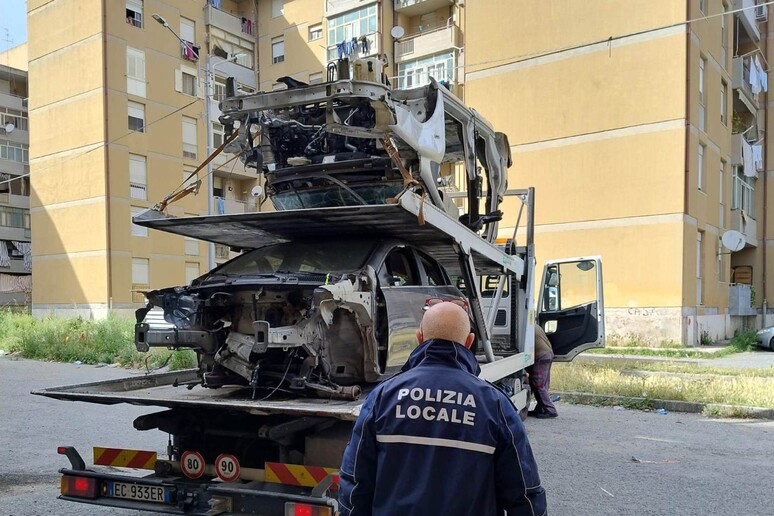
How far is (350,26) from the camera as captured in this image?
35219 millimetres

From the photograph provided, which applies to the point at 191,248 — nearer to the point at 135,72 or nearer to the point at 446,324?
the point at 135,72

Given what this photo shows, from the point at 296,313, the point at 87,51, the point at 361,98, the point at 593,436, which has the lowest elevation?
the point at 593,436

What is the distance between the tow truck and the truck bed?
0.05 ft

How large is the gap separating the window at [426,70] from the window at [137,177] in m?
13.5

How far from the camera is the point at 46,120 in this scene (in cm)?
3559

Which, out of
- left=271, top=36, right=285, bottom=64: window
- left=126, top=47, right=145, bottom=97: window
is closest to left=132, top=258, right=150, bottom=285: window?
left=126, top=47, right=145, bottom=97: window

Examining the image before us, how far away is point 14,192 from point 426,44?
2913cm

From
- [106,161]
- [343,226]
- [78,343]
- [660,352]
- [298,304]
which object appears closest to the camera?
[298,304]

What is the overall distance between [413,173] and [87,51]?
32395 millimetres

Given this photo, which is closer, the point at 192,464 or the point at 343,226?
the point at 192,464

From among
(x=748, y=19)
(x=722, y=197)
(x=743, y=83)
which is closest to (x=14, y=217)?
(x=722, y=197)

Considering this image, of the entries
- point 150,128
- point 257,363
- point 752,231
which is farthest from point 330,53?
point 257,363

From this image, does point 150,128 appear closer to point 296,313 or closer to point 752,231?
point 752,231

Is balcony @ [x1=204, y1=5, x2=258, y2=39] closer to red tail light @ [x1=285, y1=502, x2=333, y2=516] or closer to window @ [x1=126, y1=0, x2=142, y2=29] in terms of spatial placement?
window @ [x1=126, y1=0, x2=142, y2=29]
